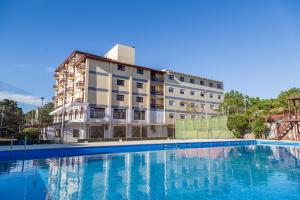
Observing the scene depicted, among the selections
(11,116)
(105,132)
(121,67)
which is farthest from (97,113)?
(11,116)

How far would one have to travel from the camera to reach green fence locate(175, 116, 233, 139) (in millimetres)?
29562

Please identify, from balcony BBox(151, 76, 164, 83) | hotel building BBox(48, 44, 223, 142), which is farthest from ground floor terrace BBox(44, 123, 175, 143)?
balcony BBox(151, 76, 164, 83)

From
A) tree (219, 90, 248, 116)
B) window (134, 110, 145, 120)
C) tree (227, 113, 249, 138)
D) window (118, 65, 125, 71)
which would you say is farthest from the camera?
tree (219, 90, 248, 116)

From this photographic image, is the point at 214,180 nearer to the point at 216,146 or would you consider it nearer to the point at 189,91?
the point at 216,146

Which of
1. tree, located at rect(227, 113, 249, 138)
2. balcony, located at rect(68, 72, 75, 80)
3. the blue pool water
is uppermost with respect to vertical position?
balcony, located at rect(68, 72, 75, 80)

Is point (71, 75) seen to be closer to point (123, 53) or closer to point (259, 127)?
point (123, 53)

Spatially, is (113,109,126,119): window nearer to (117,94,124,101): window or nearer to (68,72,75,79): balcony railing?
(117,94,124,101): window

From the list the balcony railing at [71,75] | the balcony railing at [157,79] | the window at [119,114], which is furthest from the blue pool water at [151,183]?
the balcony railing at [157,79]

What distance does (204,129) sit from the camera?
102 ft

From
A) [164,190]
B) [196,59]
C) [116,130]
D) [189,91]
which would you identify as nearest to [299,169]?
[164,190]

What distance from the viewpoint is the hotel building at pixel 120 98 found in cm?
2833

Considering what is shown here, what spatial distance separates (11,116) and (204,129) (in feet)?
121

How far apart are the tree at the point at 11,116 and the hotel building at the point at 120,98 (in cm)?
753

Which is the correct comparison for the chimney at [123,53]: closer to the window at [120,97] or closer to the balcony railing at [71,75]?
the window at [120,97]
